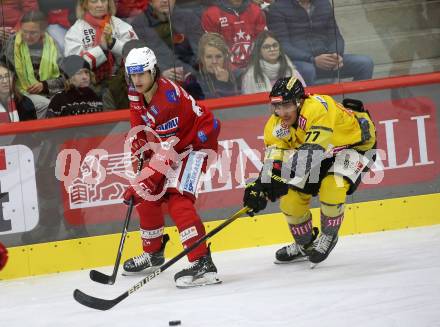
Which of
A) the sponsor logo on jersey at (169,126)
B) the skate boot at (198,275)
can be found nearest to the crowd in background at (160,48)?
the sponsor logo on jersey at (169,126)

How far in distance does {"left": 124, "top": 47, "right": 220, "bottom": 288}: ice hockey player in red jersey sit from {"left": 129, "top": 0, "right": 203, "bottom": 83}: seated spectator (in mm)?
811

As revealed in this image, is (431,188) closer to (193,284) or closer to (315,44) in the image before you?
(315,44)

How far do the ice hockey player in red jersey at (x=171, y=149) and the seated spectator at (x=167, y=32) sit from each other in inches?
31.9

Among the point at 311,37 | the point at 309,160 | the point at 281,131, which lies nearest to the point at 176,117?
the point at 281,131

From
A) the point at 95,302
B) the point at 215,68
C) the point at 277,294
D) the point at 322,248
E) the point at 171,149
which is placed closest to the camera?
the point at 95,302

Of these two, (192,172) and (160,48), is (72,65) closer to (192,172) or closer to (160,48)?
(160,48)

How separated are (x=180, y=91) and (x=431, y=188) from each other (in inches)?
81.8

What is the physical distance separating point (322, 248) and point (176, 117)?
112cm

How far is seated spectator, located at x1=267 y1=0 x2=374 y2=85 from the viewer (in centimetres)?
638

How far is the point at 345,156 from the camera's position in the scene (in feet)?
17.8

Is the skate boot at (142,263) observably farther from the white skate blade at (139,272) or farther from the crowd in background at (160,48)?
the crowd in background at (160,48)

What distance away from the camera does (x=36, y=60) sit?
6.20 meters

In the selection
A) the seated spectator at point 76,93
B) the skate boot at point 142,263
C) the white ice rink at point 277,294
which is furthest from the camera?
the seated spectator at point 76,93

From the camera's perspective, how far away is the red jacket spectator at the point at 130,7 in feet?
20.6
